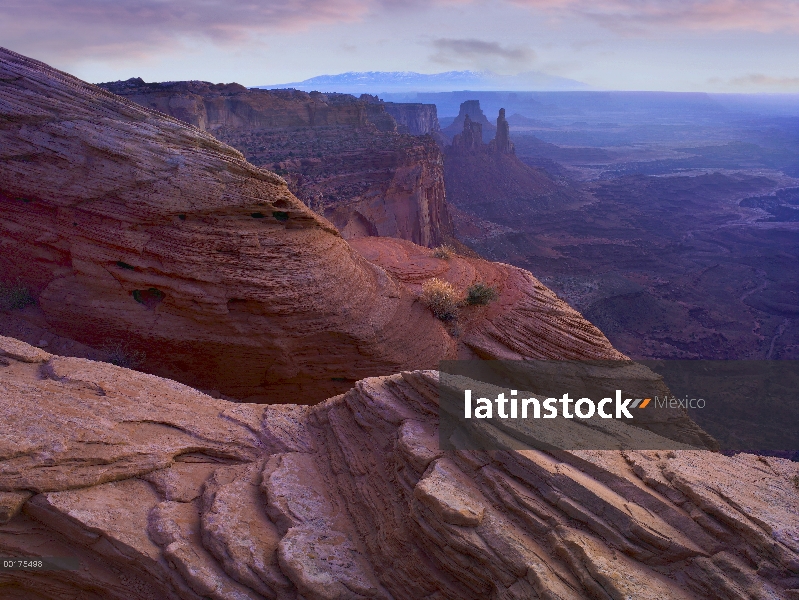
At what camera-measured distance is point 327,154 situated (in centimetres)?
4219

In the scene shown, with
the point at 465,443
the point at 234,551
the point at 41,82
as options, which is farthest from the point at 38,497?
the point at 41,82

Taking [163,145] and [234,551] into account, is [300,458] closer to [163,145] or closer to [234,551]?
[234,551]

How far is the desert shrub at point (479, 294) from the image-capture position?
57.9 ft

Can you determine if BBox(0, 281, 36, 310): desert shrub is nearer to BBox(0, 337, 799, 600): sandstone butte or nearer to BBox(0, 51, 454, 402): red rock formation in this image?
BBox(0, 51, 454, 402): red rock formation

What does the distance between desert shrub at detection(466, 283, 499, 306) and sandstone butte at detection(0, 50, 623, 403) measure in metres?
3.88

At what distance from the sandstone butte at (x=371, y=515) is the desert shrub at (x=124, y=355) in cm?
487

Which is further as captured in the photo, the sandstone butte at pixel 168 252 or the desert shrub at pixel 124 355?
the sandstone butte at pixel 168 252

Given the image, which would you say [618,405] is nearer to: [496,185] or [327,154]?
[327,154]

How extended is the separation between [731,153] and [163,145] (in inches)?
7522

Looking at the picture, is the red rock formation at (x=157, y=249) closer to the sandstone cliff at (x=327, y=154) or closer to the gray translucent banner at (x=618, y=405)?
the gray translucent banner at (x=618, y=405)

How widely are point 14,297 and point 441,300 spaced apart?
1238 cm

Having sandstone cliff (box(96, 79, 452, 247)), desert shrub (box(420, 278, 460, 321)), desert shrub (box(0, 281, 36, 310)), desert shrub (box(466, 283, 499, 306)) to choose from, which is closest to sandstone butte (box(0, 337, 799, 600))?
desert shrub (box(0, 281, 36, 310))

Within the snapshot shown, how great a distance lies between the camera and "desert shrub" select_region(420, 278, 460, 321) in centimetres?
1666

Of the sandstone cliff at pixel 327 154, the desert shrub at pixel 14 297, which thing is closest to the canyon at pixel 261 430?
the desert shrub at pixel 14 297
